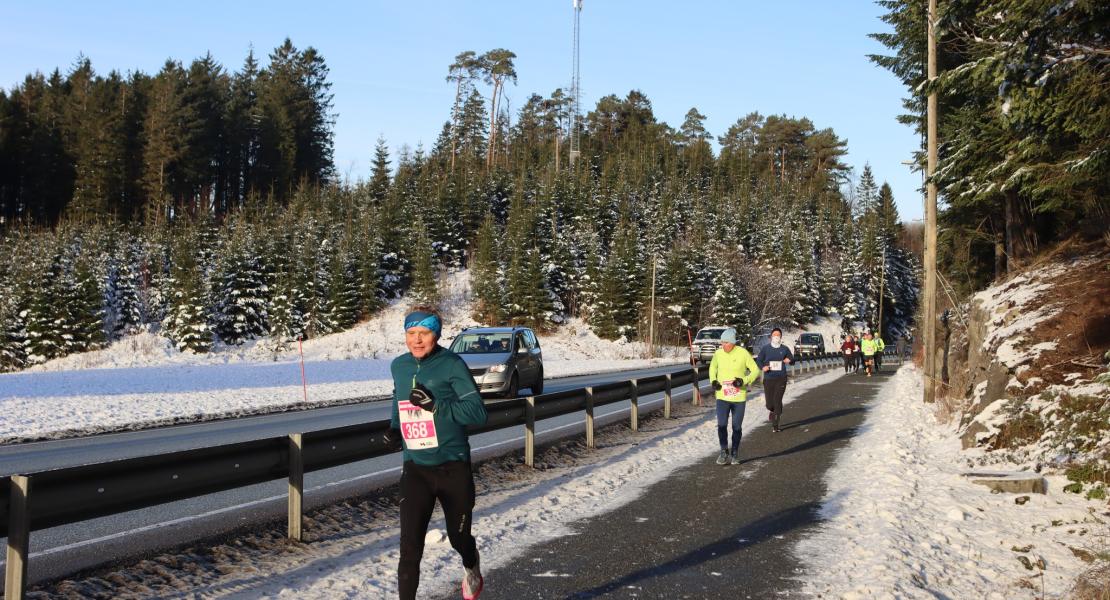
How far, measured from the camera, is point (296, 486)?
7695 millimetres

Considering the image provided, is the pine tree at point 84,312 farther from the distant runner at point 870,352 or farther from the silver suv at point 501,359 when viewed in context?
the distant runner at point 870,352

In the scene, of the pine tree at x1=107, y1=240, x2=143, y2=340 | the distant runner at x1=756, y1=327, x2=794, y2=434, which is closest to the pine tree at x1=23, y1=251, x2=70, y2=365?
the pine tree at x1=107, y1=240, x2=143, y2=340

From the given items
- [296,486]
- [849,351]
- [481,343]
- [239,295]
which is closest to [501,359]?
[481,343]

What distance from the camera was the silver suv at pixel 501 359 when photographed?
65.3ft

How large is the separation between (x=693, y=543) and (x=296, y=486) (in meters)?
3.63

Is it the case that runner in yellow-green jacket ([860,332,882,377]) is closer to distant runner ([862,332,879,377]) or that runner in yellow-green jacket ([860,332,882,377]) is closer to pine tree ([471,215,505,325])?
distant runner ([862,332,879,377])

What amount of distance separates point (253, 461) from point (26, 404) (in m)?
14.3

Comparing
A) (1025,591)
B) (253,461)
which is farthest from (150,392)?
(1025,591)

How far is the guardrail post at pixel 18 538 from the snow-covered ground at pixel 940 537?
201 inches

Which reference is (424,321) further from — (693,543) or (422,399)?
(693,543)

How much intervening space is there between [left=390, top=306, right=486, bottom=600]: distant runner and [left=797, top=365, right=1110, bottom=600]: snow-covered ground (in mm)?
2781

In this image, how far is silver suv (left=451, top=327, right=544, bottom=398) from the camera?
19906 millimetres

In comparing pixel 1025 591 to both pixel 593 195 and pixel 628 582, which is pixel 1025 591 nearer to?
pixel 628 582

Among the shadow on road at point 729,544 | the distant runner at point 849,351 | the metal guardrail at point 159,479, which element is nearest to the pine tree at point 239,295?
the distant runner at point 849,351
